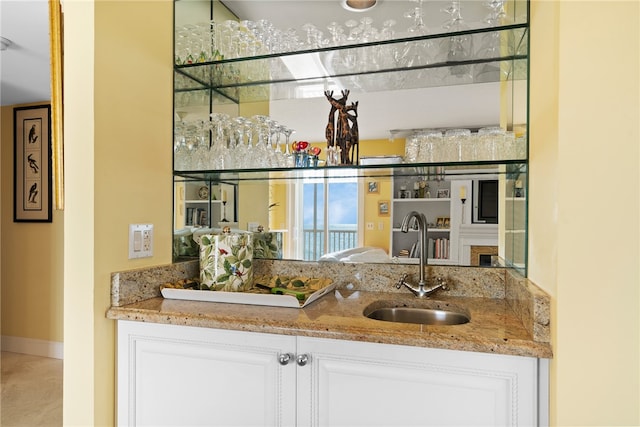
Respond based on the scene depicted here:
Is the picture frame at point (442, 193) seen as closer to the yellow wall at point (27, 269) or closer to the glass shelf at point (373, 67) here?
the glass shelf at point (373, 67)

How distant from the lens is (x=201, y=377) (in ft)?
4.37

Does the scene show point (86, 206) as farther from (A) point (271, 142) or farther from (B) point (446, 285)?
(B) point (446, 285)

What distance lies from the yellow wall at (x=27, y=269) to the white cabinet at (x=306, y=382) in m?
3.03

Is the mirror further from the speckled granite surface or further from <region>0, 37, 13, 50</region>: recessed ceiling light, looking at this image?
<region>0, 37, 13, 50</region>: recessed ceiling light

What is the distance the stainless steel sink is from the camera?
1511 mm

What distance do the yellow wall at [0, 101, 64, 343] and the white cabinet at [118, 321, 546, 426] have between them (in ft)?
9.94

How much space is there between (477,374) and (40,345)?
14.1 feet

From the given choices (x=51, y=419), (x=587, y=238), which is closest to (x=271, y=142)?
(x=587, y=238)

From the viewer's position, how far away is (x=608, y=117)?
0.94 m

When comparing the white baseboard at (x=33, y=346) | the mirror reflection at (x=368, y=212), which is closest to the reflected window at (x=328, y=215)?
the mirror reflection at (x=368, y=212)

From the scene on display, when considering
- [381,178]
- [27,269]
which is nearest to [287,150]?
[381,178]

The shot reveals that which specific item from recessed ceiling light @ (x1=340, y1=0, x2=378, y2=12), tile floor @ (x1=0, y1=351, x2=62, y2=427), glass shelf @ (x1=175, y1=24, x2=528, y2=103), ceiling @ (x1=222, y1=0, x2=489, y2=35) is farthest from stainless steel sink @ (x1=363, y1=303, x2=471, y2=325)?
tile floor @ (x1=0, y1=351, x2=62, y2=427)

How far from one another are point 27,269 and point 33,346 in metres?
0.75

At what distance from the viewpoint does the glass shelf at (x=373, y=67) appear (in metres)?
1.57
